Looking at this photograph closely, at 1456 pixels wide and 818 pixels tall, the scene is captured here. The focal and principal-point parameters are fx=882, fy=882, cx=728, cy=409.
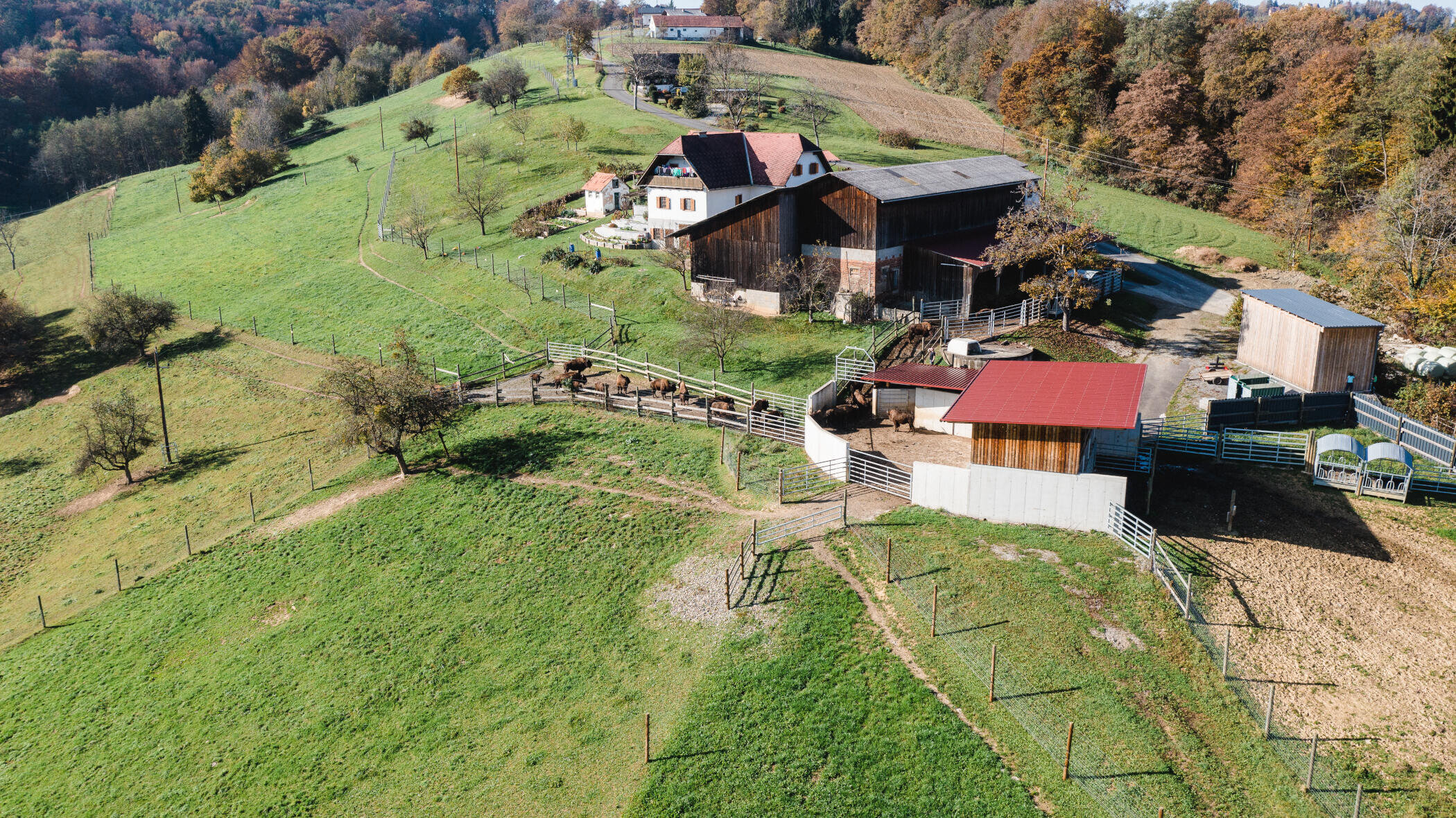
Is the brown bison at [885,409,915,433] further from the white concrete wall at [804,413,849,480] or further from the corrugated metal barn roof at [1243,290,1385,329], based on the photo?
the corrugated metal barn roof at [1243,290,1385,329]

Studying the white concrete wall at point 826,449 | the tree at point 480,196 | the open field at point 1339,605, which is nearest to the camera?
the open field at point 1339,605

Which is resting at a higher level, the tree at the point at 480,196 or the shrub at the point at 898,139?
the shrub at the point at 898,139

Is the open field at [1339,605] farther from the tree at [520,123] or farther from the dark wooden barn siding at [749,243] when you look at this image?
the tree at [520,123]

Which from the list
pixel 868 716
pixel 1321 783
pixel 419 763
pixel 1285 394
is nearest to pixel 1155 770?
pixel 1321 783

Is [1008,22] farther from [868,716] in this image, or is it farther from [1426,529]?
[868,716]

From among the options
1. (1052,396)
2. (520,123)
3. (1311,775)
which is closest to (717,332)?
(1052,396)

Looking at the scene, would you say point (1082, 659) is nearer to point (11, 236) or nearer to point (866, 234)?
point (866, 234)

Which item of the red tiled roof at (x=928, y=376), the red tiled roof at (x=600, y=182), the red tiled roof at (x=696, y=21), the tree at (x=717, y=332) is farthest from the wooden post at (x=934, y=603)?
the red tiled roof at (x=696, y=21)

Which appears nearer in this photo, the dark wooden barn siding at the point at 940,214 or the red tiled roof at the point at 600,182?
the dark wooden barn siding at the point at 940,214
